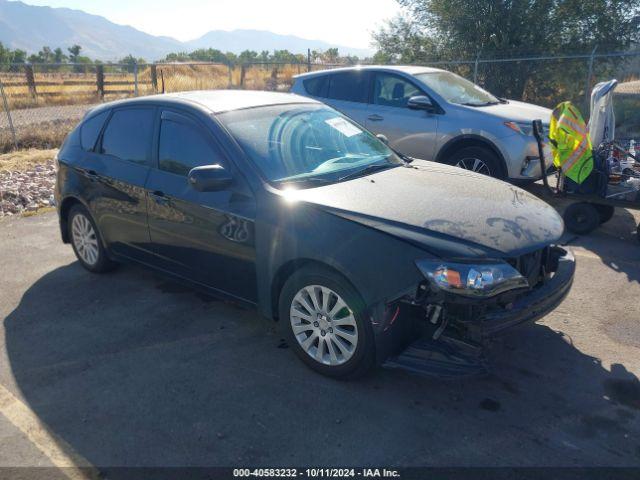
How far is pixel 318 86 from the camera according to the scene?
857cm

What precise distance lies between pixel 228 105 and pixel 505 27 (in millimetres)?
12183

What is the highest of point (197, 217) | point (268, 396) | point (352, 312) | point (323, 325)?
point (197, 217)

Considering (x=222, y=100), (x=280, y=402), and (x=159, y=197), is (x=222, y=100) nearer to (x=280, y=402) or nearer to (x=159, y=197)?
(x=159, y=197)

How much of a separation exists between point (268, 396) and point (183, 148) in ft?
6.58

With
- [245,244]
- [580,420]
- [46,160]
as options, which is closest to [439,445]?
[580,420]

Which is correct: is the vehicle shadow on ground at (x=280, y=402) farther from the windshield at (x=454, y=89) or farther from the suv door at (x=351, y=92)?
the suv door at (x=351, y=92)

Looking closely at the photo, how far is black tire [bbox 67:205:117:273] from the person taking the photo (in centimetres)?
516

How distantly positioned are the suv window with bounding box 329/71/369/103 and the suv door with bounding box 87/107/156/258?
4.18 meters

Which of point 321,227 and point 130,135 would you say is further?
point 130,135

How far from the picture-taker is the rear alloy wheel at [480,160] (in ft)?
23.2

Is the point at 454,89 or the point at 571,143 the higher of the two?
the point at 454,89

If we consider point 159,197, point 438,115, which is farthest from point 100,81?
point 159,197

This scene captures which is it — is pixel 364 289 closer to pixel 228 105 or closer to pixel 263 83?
pixel 228 105

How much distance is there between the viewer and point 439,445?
294 cm
